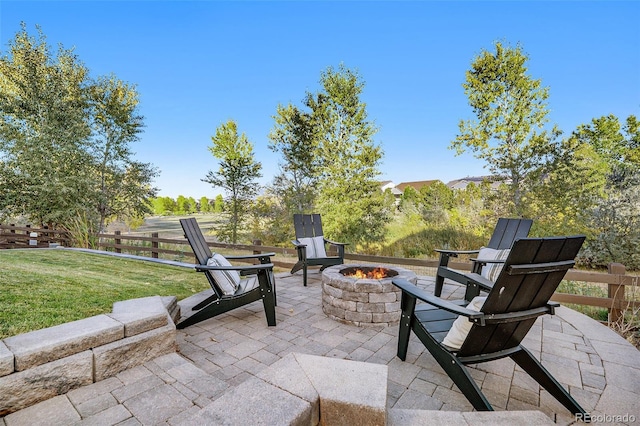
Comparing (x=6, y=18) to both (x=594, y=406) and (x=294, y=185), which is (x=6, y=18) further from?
(x=594, y=406)

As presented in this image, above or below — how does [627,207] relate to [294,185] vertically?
below

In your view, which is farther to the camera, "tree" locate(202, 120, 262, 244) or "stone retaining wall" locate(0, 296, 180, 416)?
"tree" locate(202, 120, 262, 244)

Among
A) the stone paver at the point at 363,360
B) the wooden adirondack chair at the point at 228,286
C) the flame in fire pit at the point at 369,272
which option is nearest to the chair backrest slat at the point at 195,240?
the wooden adirondack chair at the point at 228,286

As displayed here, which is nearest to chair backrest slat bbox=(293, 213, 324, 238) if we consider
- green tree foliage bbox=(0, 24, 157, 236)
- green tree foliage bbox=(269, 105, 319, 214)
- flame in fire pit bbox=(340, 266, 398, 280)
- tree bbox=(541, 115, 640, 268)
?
flame in fire pit bbox=(340, 266, 398, 280)

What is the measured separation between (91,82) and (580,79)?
17.6 meters

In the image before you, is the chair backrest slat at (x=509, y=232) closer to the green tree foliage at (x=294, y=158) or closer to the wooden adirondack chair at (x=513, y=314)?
the wooden adirondack chair at (x=513, y=314)

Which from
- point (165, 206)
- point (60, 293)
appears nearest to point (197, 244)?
point (60, 293)

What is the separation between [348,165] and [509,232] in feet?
26.9

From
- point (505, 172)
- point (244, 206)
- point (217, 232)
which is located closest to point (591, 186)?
point (505, 172)

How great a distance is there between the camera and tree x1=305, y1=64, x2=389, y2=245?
11.2 meters

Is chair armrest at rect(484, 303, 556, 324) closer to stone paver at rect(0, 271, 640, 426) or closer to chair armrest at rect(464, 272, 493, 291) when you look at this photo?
stone paver at rect(0, 271, 640, 426)

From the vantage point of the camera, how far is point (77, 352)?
70.8 inches

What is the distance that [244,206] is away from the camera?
43.8 feet

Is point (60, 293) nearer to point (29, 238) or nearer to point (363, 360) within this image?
point (363, 360)
